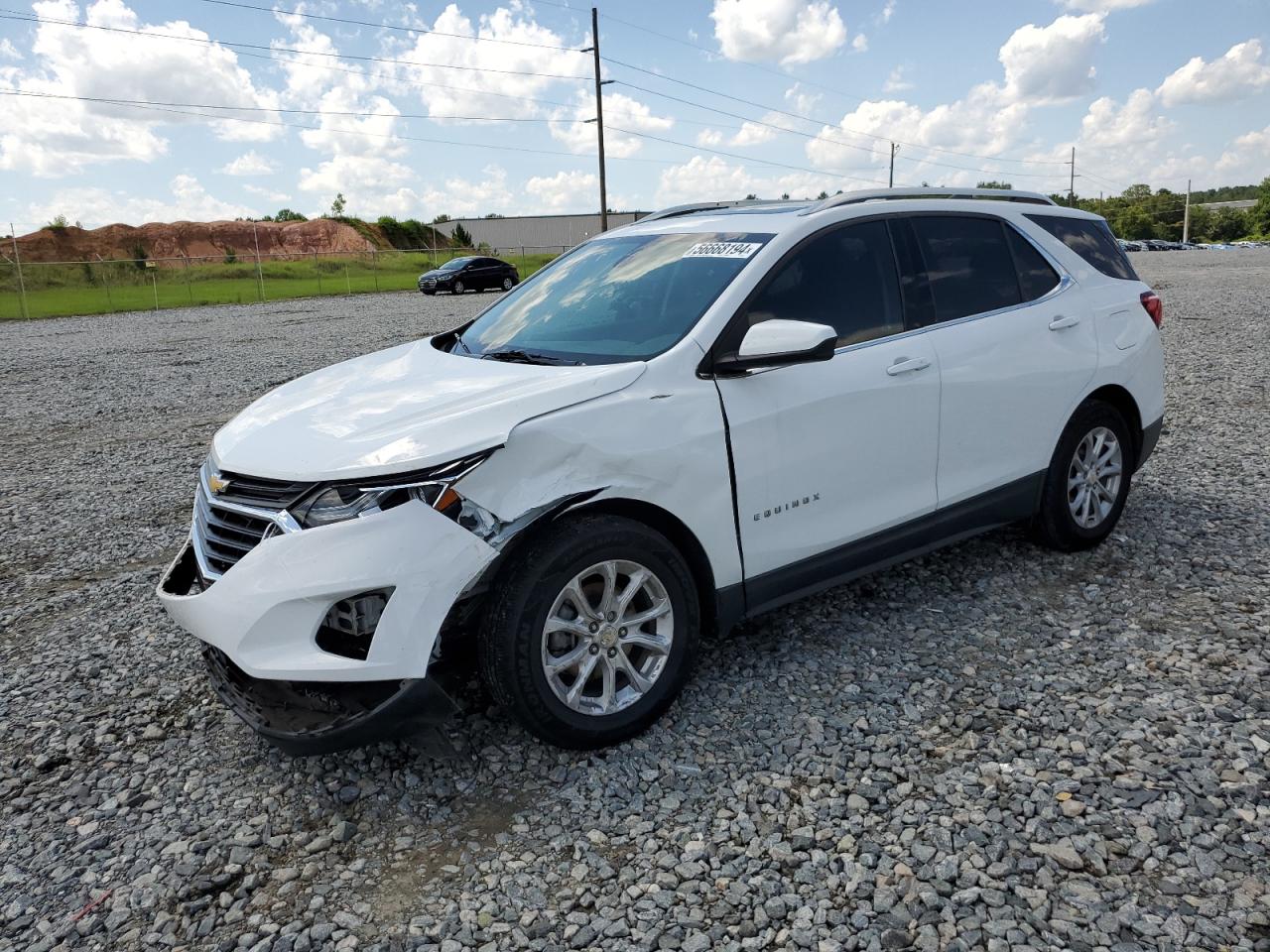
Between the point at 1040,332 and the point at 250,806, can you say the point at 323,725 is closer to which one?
the point at 250,806

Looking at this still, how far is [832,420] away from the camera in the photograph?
3.63 meters

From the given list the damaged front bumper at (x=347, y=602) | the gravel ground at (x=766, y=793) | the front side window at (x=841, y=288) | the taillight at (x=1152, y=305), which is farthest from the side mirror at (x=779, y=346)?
the taillight at (x=1152, y=305)

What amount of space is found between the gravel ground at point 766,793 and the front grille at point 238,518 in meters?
0.80

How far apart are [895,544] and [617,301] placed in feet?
5.10

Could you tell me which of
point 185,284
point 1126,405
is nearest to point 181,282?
point 185,284

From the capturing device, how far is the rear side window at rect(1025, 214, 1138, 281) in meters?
4.86

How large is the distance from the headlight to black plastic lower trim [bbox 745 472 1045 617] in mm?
1242

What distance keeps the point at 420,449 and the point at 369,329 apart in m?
17.1

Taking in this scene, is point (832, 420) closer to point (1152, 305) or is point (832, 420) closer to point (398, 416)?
point (398, 416)

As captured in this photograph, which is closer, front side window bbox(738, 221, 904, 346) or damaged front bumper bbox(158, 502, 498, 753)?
damaged front bumper bbox(158, 502, 498, 753)

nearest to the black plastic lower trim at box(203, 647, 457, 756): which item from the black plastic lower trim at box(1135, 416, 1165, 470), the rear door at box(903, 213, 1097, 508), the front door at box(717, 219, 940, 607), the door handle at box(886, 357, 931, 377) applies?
the front door at box(717, 219, 940, 607)

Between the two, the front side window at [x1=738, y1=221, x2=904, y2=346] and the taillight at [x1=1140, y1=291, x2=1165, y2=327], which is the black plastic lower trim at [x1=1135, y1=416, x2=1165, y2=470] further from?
the front side window at [x1=738, y1=221, x2=904, y2=346]

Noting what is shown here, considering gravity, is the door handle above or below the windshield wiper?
below

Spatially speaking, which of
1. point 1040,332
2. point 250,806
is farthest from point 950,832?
point 1040,332
